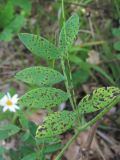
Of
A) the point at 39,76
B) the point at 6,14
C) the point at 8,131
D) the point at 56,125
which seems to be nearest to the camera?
the point at 56,125

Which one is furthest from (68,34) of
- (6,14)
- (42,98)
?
(6,14)

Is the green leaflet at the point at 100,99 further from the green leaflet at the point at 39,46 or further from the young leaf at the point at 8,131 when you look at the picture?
the young leaf at the point at 8,131

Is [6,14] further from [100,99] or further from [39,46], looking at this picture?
[100,99]

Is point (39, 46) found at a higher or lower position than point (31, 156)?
higher

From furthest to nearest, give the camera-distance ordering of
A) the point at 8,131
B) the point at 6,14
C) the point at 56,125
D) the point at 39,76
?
the point at 6,14, the point at 8,131, the point at 39,76, the point at 56,125

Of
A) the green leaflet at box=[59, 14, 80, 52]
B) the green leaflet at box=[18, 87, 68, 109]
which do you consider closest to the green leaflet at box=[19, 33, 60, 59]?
the green leaflet at box=[59, 14, 80, 52]

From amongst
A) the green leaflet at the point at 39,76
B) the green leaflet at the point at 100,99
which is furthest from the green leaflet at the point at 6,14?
the green leaflet at the point at 100,99
